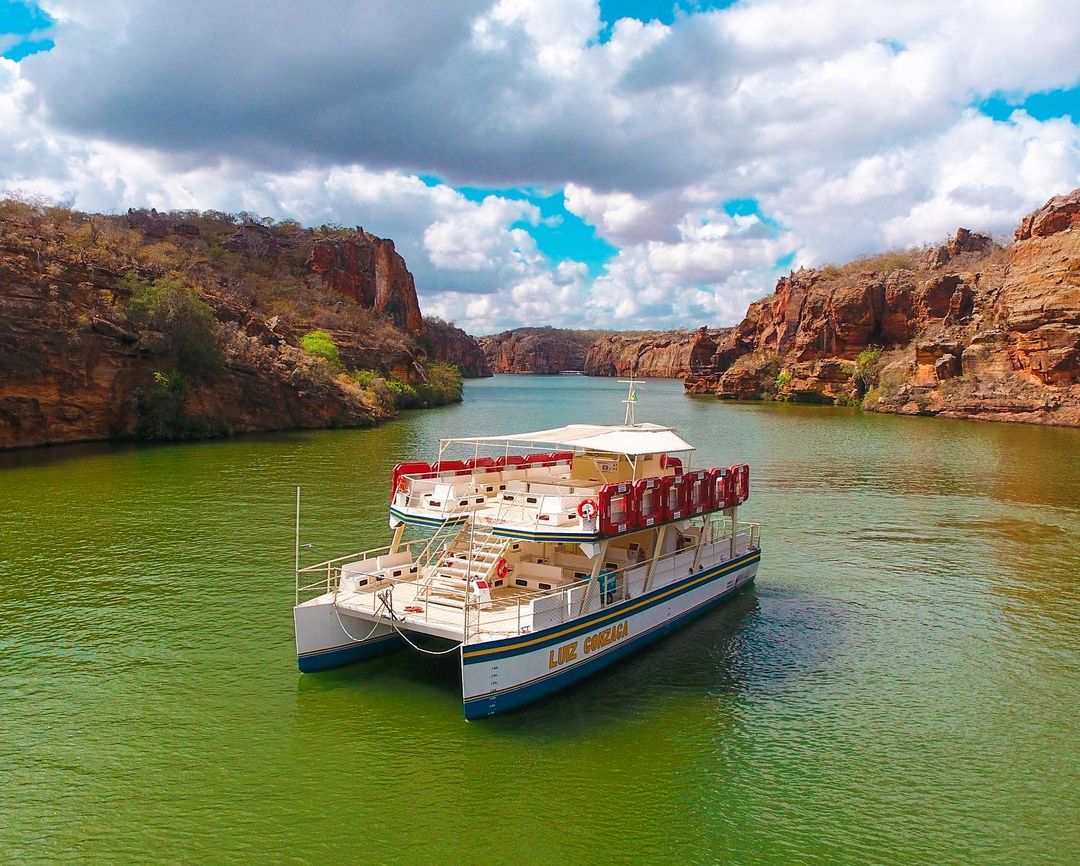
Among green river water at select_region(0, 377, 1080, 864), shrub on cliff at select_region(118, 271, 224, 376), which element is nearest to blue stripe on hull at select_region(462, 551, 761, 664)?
green river water at select_region(0, 377, 1080, 864)

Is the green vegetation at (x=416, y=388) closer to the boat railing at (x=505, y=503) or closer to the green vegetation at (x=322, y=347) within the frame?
the green vegetation at (x=322, y=347)

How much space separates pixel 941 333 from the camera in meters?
105

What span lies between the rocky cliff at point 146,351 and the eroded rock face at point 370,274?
27.2m

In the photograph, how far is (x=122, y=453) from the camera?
161 feet

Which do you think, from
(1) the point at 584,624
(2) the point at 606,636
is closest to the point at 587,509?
(1) the point at 584,624

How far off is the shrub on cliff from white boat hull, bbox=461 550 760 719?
50.4 metres

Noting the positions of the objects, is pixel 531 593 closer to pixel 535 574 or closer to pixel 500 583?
pixel 535 574

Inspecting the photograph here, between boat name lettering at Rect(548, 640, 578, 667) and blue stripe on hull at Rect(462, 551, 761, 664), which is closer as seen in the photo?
blue stripe on hull at Rect(462, 551, 761, 664)

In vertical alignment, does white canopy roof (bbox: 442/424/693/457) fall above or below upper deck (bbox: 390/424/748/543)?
above

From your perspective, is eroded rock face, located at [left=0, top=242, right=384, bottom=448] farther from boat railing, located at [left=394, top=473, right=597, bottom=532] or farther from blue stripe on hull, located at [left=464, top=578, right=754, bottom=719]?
blue stripe on hull, located at [left=464, top=578, right=754, bottom=719]

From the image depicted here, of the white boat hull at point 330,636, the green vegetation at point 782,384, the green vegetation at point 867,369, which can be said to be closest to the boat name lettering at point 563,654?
the white boat hull at point 330,636

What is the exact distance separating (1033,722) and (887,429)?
215 ft

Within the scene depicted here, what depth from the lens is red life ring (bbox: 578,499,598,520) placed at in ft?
54.2

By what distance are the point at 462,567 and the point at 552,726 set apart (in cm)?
432
